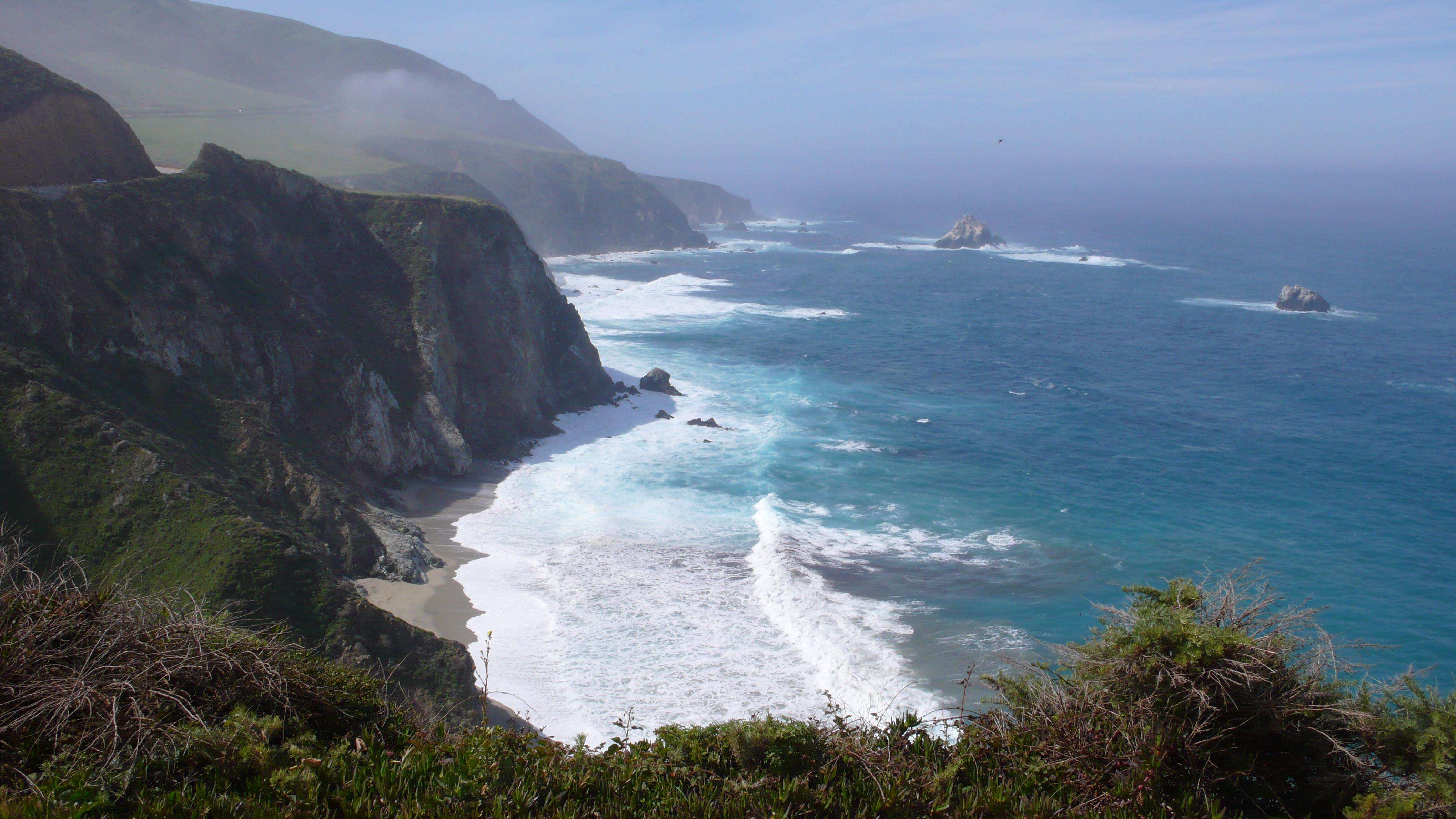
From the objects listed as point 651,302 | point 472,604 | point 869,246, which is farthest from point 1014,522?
point 869,246

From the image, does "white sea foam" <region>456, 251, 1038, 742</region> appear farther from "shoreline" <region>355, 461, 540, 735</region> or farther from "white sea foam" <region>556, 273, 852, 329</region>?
"white sea foam" <region>556, 273, 852, 329</region>

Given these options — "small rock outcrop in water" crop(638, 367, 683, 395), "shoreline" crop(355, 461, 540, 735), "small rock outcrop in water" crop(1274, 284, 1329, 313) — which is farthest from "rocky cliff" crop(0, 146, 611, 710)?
"small rock outcrop in water" crop(1274, 284, 1329, 313)

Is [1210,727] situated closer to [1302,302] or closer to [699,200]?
[1302,302]

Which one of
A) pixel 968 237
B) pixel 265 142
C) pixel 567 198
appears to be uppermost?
pixel 265 142

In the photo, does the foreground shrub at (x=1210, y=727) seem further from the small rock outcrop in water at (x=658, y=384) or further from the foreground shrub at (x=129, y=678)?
the small rock outcrop in water at (x=658, y=384)

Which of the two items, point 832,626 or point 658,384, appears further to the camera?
point 658,384

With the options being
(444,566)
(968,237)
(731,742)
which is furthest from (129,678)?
(968,237)
